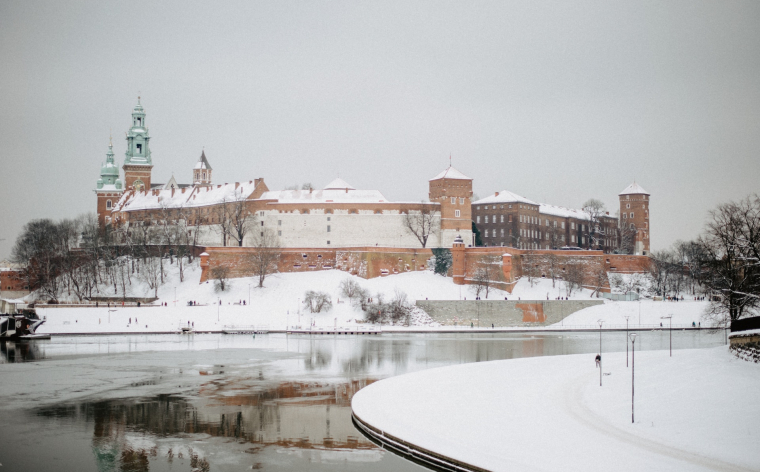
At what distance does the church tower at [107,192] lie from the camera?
71562mm

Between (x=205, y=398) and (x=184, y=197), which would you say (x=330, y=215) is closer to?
(x=184, y=197)

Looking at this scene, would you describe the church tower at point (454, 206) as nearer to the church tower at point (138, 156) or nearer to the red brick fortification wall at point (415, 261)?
the red brick fortification wall at point (415, 261)

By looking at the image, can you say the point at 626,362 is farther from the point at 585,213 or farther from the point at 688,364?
the point at 585,213

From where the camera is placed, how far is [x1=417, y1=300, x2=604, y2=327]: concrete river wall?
48.4 metres

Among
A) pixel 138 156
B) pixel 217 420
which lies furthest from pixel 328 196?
pixel 217 420

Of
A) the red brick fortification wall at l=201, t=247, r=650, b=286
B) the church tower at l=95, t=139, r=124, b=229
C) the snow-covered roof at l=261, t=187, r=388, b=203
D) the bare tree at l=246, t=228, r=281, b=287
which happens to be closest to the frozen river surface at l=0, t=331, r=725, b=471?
the bare tree at l=246, t=228, r=281, b=287

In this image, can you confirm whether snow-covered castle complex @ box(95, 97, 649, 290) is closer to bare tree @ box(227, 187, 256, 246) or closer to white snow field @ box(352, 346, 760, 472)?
bare tree @ box(227, 187, 256, 246)

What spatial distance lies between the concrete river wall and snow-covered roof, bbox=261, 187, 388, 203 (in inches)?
567

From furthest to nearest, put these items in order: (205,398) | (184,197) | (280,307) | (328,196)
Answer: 1. (184,197)
2. (328,196)
3. (280,307)
4. (205,398)

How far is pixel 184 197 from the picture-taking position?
6756 centimetres

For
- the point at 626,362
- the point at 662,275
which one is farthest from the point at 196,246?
the point at 626,362

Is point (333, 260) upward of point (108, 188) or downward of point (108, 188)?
downward

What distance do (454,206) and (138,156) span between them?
31.2 metres

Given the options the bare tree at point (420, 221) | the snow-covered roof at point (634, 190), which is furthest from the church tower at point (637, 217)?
the bare tree at point (420, 221)
